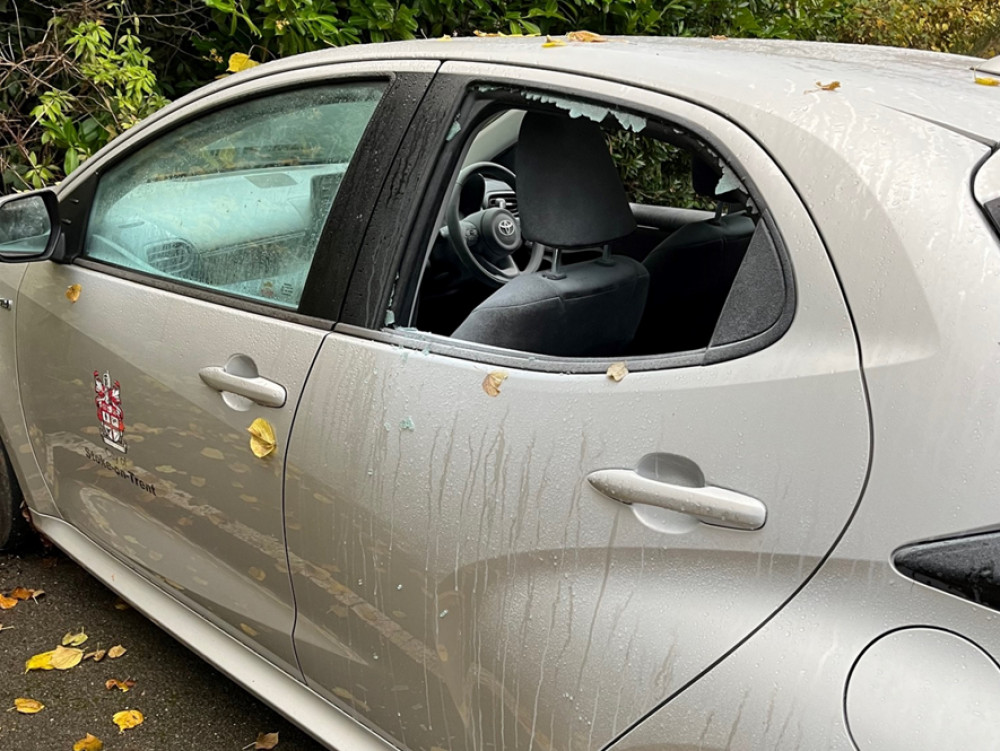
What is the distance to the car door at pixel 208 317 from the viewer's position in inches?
73.7

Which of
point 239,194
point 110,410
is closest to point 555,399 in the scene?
point 239,194

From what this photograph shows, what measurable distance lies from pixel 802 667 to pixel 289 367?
108 centimetres

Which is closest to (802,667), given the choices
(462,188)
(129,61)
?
(462,188)

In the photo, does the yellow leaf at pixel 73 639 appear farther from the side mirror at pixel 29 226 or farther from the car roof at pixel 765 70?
the car roof at pixel 765 70

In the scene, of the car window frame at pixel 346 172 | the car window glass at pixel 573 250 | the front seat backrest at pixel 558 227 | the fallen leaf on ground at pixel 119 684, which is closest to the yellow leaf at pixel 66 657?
the fallen leaf on ground at pixel 119 684

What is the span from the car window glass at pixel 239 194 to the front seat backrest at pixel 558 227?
0.36m

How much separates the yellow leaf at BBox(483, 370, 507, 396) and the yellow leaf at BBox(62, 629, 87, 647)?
1.83m

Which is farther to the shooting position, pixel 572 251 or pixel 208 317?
pixel 208 317

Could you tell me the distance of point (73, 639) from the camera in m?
2.73

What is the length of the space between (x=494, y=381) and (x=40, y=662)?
1845 millimetres

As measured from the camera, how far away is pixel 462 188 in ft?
10.3

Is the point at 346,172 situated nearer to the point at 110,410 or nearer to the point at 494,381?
the point at 494,381

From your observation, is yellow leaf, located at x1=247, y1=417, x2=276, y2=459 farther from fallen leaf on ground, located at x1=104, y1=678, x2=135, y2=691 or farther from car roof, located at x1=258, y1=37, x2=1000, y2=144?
fallen leaf on ground, located at x1=104, y1=678, x2=135, y2=691

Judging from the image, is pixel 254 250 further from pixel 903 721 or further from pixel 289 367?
pixel 903 721
